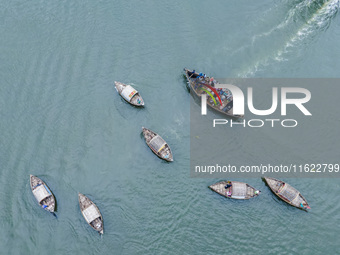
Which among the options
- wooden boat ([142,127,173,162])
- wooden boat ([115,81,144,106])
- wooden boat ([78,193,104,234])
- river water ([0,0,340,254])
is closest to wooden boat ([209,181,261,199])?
river water ([0,0,340,254])

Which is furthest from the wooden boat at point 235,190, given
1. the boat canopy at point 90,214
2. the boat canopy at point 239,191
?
the boat canopy at point 90,214

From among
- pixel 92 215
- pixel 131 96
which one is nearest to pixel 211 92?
pixel 131 96

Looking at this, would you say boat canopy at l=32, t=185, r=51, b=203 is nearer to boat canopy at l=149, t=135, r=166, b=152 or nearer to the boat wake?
boat canopy at l=149, t=135, r=166, b=152

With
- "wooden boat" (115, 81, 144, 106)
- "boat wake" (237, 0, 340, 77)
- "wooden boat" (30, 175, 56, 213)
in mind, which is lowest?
"wooden boat" (30, 175, 56, 213)

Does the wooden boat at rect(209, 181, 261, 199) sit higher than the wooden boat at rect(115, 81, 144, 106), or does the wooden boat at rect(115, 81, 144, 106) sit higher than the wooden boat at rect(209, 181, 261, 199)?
the wooden boat at rect(115, 81, 144, 106)

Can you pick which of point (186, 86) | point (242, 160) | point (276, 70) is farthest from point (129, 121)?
point (276, 70)

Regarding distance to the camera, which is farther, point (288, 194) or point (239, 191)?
point (239, 191)

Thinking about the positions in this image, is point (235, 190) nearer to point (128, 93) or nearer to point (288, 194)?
point (288, 194)
